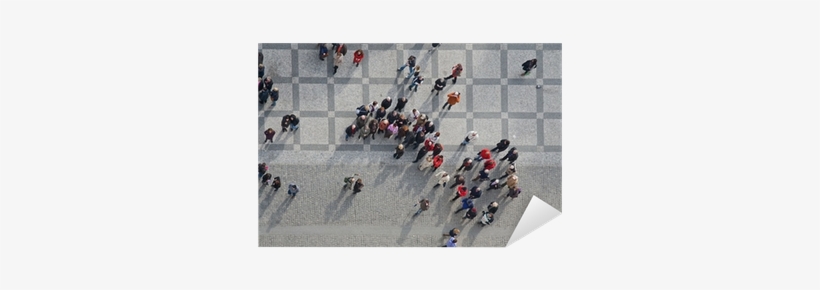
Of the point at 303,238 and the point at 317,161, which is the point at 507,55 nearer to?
the point at 317,161

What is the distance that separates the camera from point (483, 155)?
637 inches

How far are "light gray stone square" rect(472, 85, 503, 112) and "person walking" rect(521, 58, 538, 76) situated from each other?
0.87 meters

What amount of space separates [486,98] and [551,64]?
2.07 meters

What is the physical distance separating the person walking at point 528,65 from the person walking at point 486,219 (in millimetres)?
4070

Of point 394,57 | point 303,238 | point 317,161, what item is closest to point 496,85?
point 394,57

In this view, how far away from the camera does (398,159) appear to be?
16359 millimetres

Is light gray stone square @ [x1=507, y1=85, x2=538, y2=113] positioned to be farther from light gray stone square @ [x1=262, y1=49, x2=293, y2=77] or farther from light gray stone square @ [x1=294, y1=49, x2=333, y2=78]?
light gray stone square @ [x1=262, y1=49, x2=293, y2=77]

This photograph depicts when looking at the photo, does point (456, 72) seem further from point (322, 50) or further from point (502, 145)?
point (322, 50)

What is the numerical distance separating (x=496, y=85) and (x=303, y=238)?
692 centimetres

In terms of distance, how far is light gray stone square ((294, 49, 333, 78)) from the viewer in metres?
16.3

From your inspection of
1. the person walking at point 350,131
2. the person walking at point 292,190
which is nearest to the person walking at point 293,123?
the person walking at point 350,131

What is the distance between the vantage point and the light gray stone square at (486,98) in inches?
649

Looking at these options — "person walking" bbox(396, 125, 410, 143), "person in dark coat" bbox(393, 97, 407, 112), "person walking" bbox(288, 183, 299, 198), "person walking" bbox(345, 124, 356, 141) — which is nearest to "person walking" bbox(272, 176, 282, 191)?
"person walking" bbox(288, 183, 299, 198)

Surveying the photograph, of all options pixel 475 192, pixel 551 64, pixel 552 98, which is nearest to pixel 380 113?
pixel 475 192
